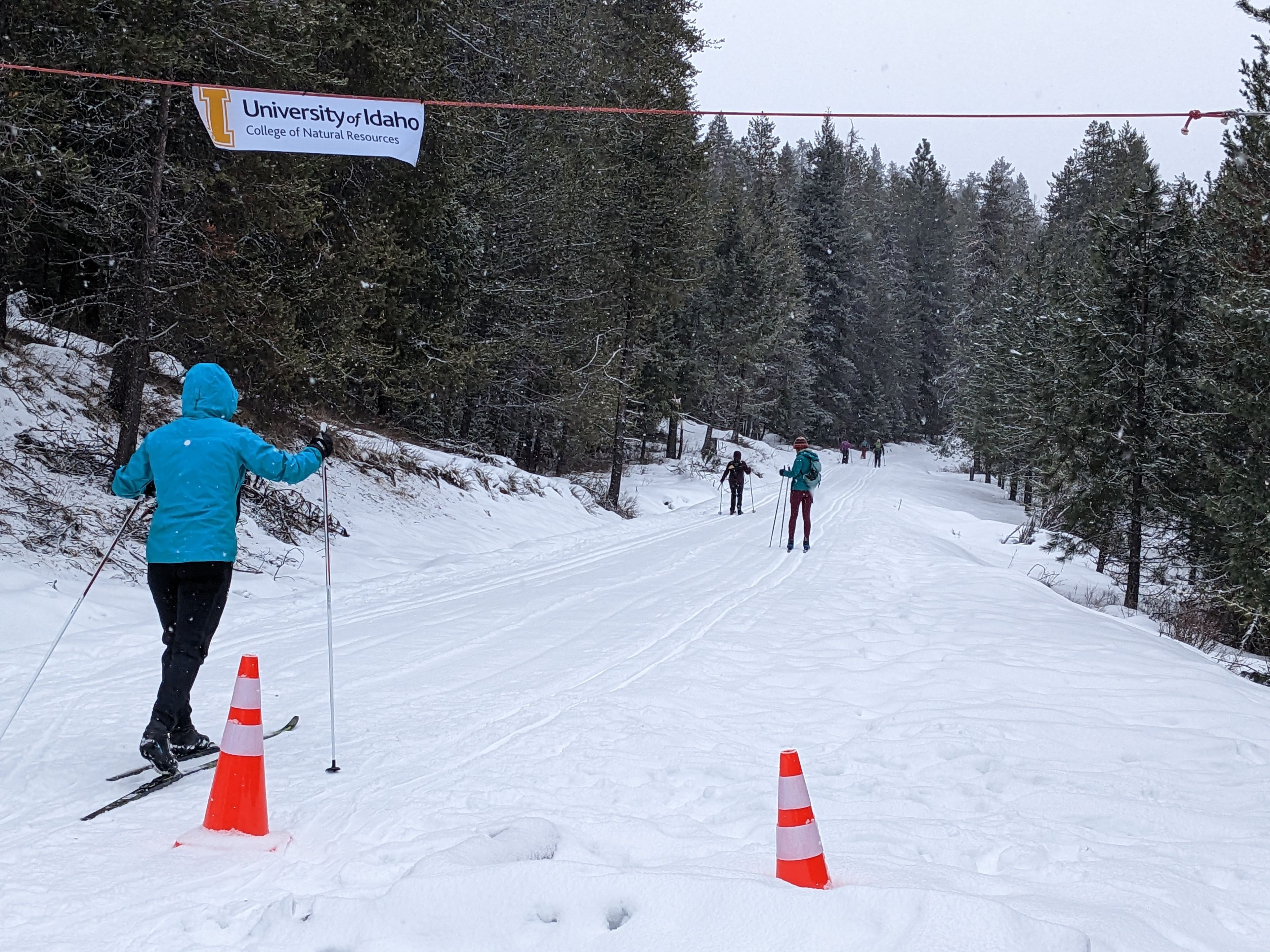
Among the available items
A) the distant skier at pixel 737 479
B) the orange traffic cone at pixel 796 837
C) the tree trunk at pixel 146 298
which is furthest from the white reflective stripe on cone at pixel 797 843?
the distant skier at pixel 737 479

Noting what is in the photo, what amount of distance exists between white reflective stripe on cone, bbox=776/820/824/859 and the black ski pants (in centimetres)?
317

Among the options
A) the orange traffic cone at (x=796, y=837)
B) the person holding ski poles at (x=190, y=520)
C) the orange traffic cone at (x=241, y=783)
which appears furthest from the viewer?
the person holding ski poles at (x=190, y=520)

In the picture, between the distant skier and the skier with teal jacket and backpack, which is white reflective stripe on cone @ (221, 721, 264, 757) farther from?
the distant skier

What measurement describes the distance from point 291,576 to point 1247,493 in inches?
635

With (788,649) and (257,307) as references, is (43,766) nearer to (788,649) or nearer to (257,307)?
(788,649)

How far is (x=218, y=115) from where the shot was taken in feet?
27.3

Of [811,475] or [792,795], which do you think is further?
[811,475]

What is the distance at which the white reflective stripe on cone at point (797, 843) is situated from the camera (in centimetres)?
340

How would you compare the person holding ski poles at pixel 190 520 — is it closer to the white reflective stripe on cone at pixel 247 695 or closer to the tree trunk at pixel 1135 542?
the white reflective stripe on cone at pixel 247 695

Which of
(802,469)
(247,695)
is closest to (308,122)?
(247,695)

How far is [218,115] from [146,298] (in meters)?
3.03

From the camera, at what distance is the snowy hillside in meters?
3.15

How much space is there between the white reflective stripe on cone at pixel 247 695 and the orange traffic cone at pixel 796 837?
2.43m

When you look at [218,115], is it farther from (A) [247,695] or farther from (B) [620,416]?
(B) [620,416]
